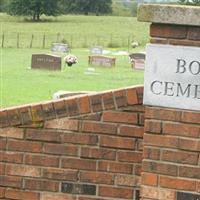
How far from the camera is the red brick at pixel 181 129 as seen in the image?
4.63 metres

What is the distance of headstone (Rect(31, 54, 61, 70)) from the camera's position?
3322 cm

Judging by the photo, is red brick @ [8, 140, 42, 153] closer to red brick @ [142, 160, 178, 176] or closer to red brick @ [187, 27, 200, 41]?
red brick @ [142, 160, 178, 176]

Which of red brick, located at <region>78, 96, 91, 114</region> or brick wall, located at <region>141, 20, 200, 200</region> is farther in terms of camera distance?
red brick, located at <region>78, 96, 91, 114</region>

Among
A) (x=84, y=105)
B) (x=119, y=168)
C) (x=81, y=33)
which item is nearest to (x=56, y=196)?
(x=119, y=168)

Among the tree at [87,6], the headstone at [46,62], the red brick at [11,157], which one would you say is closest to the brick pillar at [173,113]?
the red brick at [11,157]

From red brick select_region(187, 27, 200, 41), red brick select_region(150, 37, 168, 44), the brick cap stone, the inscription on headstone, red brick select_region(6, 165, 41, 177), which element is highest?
the brick cap stone

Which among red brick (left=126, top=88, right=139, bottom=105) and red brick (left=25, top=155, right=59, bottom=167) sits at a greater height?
red brick (left=126, top=88, right=139, bottom=105)

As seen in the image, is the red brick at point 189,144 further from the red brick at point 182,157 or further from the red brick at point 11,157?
the red brick at point 11,157

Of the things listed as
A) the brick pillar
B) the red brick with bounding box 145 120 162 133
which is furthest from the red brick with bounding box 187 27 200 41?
the red brick with bounding box 145 120 162 133

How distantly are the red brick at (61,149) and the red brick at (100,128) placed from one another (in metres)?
0.21

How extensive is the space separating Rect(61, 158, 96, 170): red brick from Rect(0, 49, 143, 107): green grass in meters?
13.9

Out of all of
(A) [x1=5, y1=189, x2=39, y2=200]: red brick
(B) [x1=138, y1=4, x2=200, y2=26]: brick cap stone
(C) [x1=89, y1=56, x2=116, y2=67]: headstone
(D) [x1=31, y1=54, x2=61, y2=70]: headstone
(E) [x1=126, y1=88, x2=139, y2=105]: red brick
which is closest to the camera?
(B) [x1=138, y1=4, x2=200, y2=26]: brick cap stone

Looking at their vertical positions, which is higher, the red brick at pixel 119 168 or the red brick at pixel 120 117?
the red brick at pixel 120 117

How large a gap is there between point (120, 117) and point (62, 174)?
706mm
